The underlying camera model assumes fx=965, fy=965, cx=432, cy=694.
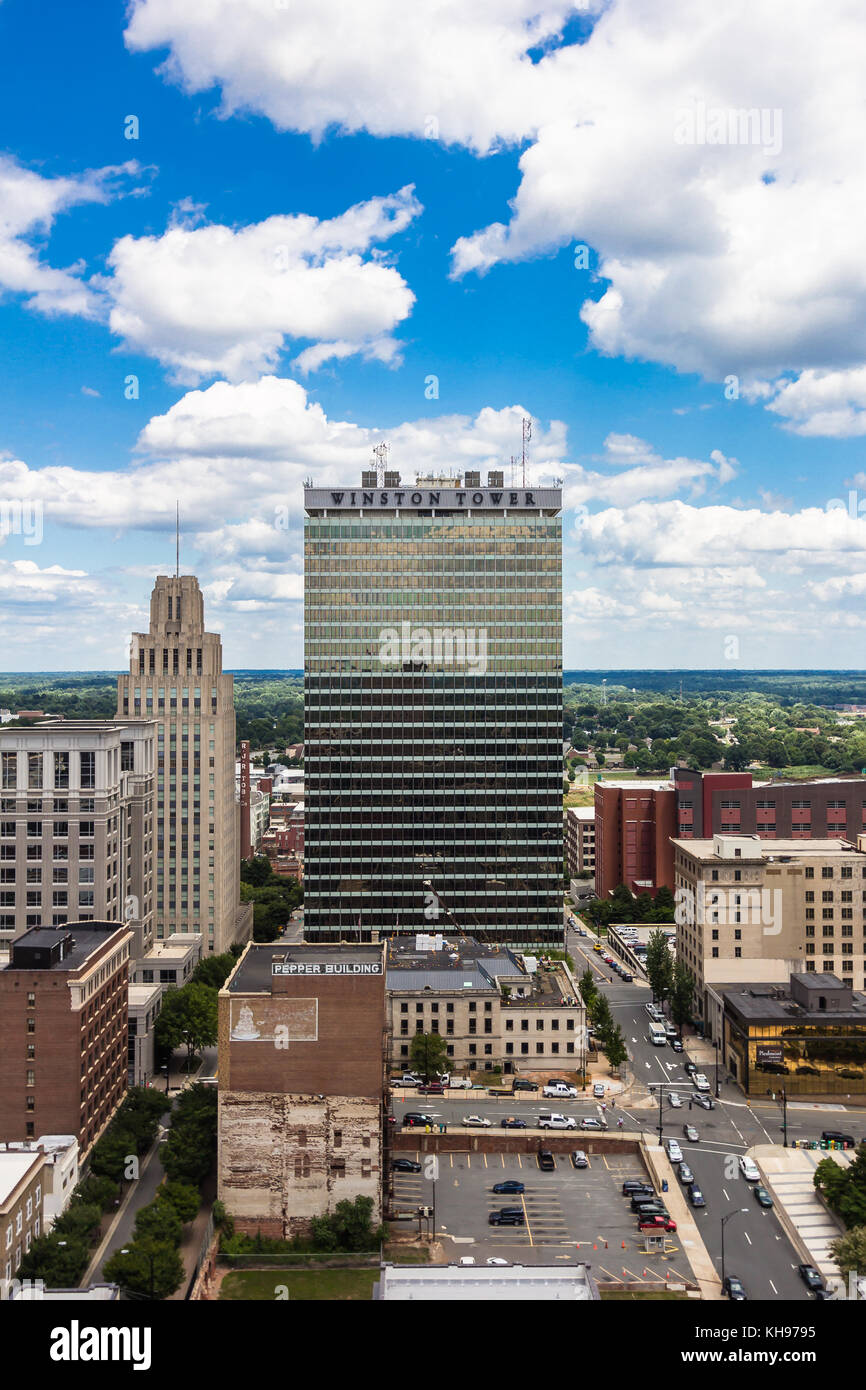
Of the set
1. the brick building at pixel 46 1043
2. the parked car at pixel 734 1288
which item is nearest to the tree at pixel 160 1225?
the brick building at pixel 46 1043

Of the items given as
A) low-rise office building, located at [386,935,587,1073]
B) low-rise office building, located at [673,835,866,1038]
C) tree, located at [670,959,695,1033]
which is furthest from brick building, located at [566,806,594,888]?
low-rise office building, located at [386,935,587,1073]

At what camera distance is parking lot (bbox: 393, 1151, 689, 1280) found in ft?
201

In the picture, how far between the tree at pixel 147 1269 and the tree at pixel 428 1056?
123 ft

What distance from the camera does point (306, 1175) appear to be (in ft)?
210

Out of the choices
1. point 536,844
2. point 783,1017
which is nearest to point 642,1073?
point 783,1017

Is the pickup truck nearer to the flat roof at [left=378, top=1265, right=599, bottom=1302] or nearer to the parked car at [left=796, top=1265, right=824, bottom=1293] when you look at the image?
the parked car at [left=796, top=1265, right=824, bottom=1293]

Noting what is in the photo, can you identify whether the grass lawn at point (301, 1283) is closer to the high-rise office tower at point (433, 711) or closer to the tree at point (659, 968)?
the tree at point (659, 968)

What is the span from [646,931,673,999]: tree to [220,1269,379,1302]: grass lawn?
59325mm

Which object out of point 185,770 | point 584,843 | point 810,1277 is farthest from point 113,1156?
point 584,843

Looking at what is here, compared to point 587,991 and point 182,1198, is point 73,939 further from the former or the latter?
point 587,991

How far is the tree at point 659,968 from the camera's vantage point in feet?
366

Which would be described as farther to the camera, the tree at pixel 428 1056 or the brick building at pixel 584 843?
the brick building at pixel 584 843
